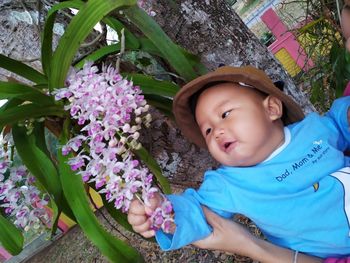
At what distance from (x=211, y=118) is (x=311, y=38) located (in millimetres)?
2129

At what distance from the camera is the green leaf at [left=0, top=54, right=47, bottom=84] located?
1.24 meters

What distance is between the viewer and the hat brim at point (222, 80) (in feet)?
3.92

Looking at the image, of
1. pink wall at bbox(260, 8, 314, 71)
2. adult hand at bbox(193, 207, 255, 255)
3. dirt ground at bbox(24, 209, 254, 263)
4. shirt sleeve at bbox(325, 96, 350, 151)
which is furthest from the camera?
pink wall at bbox(260, 8, 314, 71)

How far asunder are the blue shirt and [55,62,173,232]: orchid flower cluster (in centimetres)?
17

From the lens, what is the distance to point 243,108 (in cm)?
120

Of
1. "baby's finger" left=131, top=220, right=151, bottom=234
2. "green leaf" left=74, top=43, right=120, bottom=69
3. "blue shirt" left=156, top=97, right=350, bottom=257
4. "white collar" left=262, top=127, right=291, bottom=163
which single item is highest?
"green leaf" left=74, top=43, right=120, bottom=69

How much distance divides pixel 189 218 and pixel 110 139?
10.1 inches

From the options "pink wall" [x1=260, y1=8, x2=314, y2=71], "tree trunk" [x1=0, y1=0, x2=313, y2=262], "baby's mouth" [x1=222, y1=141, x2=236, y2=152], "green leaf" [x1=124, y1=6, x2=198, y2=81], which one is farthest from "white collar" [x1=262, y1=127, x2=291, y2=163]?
"pink wall" [x1=260, y1=8, x2=314, y2=71]

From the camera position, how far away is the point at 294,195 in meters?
1.19

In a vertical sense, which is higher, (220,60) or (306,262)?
(220,60)

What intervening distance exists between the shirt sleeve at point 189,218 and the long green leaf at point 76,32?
0.45 meters

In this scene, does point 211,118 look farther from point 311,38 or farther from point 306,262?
point 311,38

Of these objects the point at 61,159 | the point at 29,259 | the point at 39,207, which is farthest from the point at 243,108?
the point at 29,259

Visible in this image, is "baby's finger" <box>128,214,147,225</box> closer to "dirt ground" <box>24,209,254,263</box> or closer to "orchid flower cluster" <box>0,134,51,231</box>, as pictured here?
"orchid flower cluster" <box>0,134,51,231</box>
